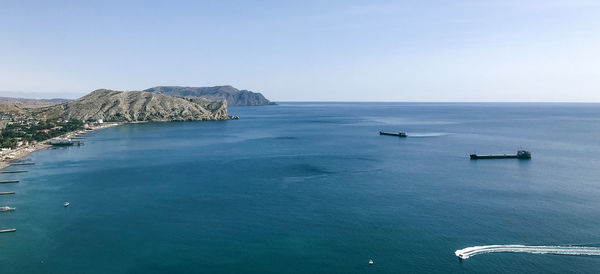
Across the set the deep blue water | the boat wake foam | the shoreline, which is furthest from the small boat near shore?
the boat wake foam

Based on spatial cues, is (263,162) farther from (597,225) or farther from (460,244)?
(597,225)

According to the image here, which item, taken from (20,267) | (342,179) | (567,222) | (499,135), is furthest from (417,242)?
(499,135)

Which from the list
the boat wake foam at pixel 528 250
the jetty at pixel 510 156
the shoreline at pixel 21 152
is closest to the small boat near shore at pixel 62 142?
the shoreline at pixel 21 152

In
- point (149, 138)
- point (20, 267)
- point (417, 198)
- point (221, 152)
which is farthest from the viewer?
point (149, 138)

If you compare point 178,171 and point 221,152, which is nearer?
point 178,171

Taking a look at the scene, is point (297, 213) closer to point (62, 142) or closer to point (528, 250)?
point (528, 250)

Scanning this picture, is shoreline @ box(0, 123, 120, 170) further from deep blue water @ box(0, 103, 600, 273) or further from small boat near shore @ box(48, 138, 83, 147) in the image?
deep blue water @ box(0, 103, 600, 273)
